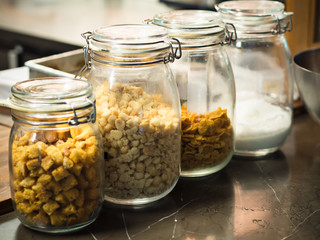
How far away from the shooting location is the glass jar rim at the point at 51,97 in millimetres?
655

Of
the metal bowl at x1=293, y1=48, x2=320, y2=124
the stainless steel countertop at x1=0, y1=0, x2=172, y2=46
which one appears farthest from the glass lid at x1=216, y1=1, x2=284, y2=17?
the stainless steel countertop at x1=0, y1=0, x2=172, y2=46

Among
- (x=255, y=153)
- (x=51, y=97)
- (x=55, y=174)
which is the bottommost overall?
(x=255, y=153)

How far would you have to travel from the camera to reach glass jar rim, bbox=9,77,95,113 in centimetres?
65

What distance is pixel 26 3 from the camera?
2734 millimetres

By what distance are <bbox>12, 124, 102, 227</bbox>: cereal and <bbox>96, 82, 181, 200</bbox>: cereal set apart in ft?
0.14

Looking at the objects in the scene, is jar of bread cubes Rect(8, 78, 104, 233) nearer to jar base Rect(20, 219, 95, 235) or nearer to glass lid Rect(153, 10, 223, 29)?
jar base Rect(20, 219, 95, 235)

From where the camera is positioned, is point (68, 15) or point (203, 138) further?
point (68, 15)

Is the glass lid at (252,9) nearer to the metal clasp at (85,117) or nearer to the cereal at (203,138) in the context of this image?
the cereal at (203,138)

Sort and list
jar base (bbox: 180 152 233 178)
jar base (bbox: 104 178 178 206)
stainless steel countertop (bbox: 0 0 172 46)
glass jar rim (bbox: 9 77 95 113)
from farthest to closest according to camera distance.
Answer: stainless steel countertop (bbox: 0 0 172 46), jar base (bbox: 180 152 233 178), jar base (bbox: 104 178 178 206), glass jar rim (bbox: 9 77 95 113)

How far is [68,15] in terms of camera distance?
2.42 metres

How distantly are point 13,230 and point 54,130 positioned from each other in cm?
17

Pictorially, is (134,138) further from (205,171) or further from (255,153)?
(255,153)

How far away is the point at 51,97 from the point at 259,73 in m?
0.46

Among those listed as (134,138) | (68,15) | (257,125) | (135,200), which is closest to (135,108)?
(134,138)
